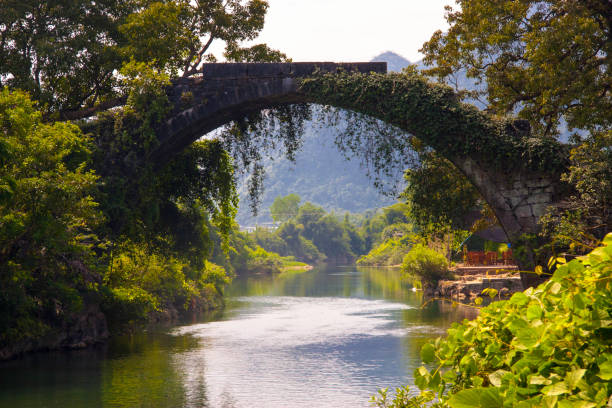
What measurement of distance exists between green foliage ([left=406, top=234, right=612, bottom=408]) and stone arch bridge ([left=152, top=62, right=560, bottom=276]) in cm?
1003

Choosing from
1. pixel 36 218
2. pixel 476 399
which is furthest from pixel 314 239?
pixel 476 399

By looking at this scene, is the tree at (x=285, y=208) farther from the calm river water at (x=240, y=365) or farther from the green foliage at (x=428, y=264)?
the calm river water at (x=240, y=365)

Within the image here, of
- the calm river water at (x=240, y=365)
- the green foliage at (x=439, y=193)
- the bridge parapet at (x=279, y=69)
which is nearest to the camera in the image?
the calm river water at (x=240, y=365)

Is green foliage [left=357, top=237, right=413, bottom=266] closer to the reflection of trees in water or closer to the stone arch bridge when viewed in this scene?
the reflection of trees in water

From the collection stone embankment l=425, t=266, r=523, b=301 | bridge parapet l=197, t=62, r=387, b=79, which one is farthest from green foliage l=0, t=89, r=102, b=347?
stone embankment l=425, t=266, r=523, b=301

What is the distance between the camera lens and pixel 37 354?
49.8 feet

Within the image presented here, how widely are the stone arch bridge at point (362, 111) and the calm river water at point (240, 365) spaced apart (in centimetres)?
451

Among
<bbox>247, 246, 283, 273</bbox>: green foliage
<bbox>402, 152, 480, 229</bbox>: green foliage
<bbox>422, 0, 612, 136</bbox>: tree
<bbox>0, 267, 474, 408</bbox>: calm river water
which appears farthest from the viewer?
<bbox>247, 246, 283, 273</bbox>: green foliage

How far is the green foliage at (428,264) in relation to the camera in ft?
101

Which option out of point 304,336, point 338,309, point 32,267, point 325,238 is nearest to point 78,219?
point 32,267

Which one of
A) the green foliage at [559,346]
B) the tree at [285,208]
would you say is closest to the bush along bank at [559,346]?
the green foliage at [559,346]

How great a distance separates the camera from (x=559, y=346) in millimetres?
1696

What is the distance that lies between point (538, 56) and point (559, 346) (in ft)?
38.8

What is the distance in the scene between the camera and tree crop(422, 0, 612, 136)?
11.8 meters
